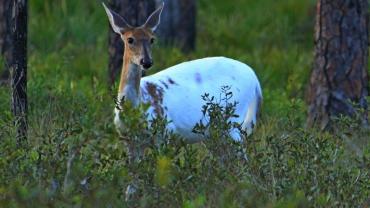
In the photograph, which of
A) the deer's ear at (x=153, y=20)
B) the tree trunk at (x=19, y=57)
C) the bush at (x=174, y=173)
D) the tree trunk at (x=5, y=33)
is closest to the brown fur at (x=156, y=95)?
the deer's ear at (x=153, y=20)

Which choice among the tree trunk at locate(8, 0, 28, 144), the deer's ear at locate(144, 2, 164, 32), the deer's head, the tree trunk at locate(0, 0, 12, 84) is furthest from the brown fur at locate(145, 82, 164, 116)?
the tree trunk at locate(0, 0, 12, 84)

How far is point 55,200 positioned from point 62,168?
0.43 meters

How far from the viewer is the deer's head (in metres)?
7.83

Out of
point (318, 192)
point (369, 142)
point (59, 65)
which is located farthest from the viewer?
point (59, 65)

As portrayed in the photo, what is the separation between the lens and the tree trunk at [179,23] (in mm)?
14359

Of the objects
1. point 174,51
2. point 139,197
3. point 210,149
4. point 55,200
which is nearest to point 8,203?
point 55,200

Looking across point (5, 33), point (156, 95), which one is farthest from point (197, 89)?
point (5, 33)

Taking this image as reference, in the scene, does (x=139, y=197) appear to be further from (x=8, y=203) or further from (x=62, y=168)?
(x=8, y=203)

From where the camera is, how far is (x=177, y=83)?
830cm

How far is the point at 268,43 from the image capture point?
14.7 m

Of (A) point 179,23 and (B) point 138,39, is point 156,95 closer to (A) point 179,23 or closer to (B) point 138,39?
(B) point 138,39

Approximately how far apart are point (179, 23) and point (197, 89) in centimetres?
630

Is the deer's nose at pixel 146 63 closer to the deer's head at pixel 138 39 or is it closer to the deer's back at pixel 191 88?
the deer's head at pixel 138 39

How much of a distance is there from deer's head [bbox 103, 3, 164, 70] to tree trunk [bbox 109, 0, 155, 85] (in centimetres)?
219
